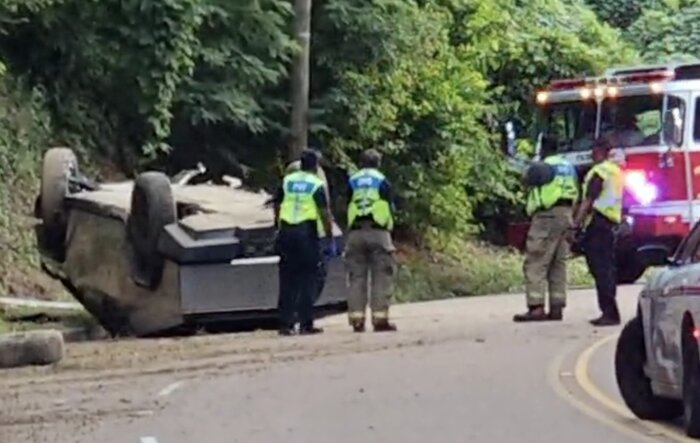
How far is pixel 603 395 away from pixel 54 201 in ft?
29.2

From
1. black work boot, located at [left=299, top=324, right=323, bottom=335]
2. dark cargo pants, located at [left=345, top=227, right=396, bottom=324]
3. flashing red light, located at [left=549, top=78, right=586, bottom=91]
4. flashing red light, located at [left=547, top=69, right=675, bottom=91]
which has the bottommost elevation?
black work boot, located at [left=299, top=324, right=323, bottom=335]

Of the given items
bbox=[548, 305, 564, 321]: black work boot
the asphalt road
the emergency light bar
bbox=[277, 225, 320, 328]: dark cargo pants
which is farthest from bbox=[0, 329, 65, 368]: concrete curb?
the emergency light bar

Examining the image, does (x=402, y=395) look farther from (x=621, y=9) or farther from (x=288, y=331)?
(x=621, y=9)

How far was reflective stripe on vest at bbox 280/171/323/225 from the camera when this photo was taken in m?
19.3

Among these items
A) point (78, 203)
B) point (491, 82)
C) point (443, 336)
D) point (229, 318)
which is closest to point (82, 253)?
point (78, 203)

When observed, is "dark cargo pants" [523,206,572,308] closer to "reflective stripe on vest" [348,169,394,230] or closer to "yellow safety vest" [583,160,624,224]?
"yellow safety vest" [583,160,624,224]

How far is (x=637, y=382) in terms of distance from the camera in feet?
41.7

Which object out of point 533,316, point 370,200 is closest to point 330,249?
point 370,200

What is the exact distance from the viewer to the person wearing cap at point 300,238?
19.3m

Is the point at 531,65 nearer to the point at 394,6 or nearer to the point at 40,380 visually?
the point at 394,6

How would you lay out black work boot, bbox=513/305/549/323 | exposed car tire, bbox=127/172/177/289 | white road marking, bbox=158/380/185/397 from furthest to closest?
1. black work boot, bbox=513/305/549/323
2. exposed car tire, bbox=127/172/177/289
3. white road marking, bbox=158/380/185/397

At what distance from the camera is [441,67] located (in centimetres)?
2959

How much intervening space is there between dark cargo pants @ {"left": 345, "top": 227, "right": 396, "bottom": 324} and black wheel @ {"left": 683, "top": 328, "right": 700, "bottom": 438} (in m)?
8.50

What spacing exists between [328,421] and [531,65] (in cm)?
2394
